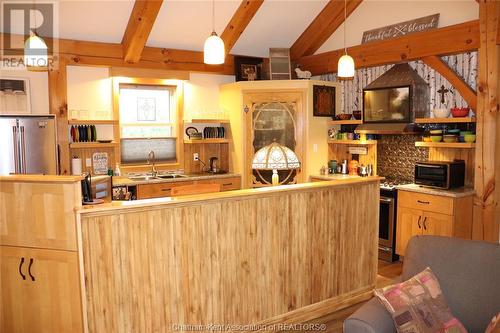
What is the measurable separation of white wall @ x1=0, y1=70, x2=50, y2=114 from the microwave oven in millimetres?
4788

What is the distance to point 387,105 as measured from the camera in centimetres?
562

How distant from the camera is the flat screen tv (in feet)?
17.7

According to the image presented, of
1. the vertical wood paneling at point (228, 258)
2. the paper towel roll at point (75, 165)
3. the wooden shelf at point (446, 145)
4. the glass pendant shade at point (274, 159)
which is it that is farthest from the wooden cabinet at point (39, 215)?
the wooden shelf at point (446, 145)

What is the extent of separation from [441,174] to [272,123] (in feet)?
8.64

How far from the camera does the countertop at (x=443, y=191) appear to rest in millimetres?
4579

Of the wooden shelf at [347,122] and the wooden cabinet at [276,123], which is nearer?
the wooden shelf at [347,122]

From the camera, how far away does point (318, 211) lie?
11.8 ft

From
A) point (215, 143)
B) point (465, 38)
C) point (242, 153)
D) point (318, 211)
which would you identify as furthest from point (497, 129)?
point (215, 143)

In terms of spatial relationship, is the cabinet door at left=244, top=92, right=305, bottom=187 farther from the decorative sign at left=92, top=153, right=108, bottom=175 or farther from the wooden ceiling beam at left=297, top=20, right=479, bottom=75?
the decorative sign at left=92, top=153, right=108, bottom=175

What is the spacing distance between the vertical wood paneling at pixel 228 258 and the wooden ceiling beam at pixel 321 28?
339cm

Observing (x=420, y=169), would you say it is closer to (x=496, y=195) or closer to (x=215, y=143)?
(x=496, y=195)

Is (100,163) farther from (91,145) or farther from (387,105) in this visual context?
(387,105)

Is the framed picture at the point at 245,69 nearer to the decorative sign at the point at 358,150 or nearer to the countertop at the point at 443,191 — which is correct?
the decorative sign at the point at 358,150

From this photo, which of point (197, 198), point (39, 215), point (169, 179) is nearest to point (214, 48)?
point (197, 198)
